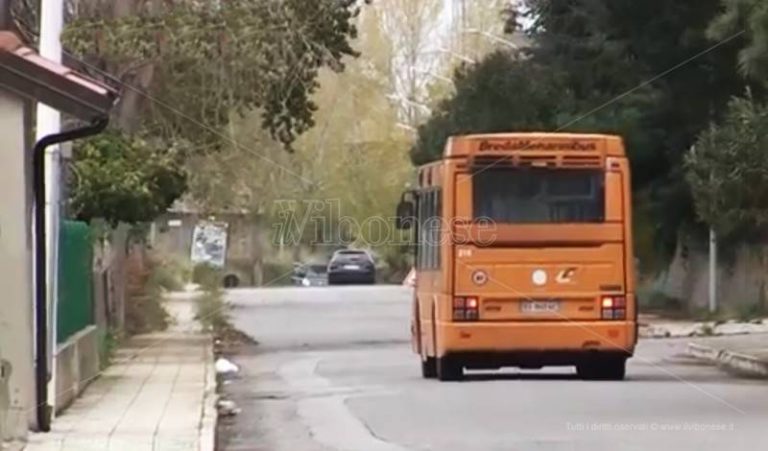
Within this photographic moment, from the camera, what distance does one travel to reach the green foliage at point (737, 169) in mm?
26109

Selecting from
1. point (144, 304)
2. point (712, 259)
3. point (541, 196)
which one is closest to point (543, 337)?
point (541, 196)

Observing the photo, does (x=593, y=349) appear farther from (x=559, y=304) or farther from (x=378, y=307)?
(x=378, y=307)

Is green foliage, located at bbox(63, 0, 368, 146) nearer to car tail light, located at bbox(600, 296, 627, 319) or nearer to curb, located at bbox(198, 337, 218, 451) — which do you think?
curb, located at bbox(198, 337, 218, 451)

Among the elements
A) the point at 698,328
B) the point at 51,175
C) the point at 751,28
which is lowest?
the point at 698,328

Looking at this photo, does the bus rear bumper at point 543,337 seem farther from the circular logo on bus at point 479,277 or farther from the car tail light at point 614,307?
the circular logo on bus at point 479,277

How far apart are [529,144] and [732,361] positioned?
783cm

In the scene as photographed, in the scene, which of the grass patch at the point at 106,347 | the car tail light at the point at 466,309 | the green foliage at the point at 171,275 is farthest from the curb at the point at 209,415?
the green foliage at the point at 171,275

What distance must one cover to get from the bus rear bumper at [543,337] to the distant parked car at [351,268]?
1428 centimetres

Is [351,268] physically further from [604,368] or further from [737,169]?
[604,368]

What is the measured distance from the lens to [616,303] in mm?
22312

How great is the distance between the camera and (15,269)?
1523 cm

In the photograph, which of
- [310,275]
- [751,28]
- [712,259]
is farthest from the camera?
[712,259]

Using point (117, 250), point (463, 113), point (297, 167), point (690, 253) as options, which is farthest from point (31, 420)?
point (690, 253)

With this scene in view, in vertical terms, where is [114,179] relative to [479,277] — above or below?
above
